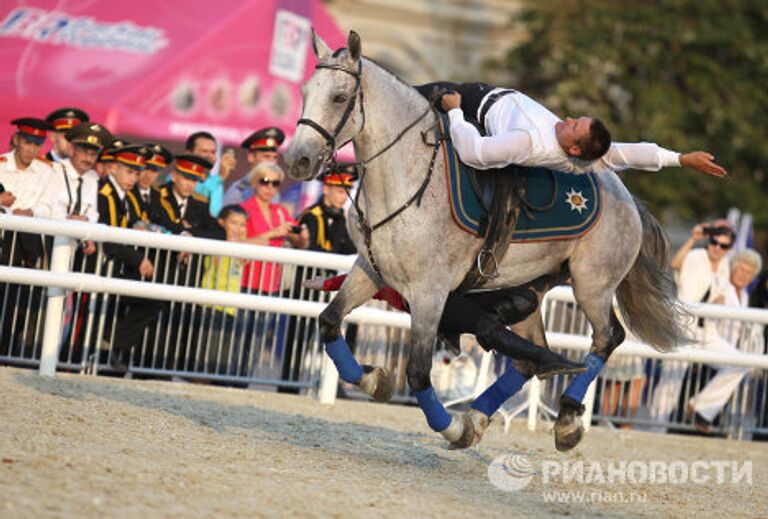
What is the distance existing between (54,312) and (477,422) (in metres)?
3.79

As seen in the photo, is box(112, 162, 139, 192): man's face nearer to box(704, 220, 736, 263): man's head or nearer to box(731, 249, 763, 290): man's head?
box(704, 220, 736, 263): man's head

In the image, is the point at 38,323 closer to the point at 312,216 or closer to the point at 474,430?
the point at 312,216

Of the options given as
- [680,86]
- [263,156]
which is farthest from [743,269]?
[680,86]

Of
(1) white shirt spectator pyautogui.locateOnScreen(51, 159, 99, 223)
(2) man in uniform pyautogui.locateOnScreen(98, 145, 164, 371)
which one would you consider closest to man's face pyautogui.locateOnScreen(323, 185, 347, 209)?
(2) man in uniform pyautogui.locateOnScreen(98, 145, 164, 371)

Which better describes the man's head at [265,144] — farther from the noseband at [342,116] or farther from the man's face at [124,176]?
the noseband at [342,116]

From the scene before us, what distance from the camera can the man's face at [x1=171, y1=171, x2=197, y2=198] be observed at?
11680 mm

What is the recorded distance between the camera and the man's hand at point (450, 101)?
8.05 m

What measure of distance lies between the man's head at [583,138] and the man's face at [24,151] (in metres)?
5.01

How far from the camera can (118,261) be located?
1078 centimetres

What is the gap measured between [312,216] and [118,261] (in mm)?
2037

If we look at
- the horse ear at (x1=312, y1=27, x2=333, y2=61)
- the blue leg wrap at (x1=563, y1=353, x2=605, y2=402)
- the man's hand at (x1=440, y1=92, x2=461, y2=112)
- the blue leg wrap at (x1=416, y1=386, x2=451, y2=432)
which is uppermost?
the horse ear at (x1=312, y1=27, x2=333, y2=61)

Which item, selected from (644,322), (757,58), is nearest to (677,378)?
(644,322)

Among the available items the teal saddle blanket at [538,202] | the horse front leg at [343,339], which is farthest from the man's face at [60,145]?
the teal saddle blanket at [538,202]

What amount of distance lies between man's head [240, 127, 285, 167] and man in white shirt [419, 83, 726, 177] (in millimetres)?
4536
